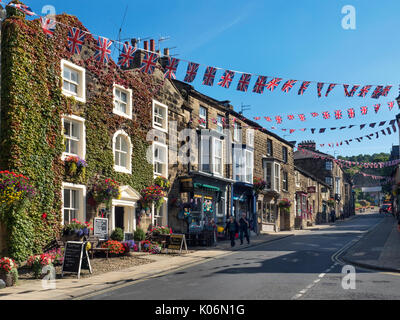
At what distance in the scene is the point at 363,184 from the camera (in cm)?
12725

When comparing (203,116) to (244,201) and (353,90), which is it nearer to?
(244,201)

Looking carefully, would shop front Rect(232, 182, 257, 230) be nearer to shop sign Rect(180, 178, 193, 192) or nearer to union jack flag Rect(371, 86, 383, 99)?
shop sign Rect(180, 178, 193, 192)

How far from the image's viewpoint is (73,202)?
56.7 feet

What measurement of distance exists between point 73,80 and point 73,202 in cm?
486

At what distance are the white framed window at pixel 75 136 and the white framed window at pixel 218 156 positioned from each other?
10.8 metres

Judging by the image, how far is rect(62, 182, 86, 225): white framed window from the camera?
1680 cm

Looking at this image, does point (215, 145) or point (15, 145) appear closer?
point (15, 145)

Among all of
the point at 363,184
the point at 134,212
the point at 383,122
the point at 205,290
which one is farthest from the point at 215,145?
the point at 363,184

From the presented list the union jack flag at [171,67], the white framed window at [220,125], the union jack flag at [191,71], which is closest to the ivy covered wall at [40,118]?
the union jack flag at [171,67]

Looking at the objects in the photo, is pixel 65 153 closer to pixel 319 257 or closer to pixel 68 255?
pixel 68 255

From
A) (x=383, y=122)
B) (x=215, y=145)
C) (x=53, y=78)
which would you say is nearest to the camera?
(x=53, y=78)

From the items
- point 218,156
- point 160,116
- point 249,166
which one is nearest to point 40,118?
point 160,116

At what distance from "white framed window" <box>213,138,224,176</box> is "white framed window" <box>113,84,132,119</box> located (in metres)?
7.63
